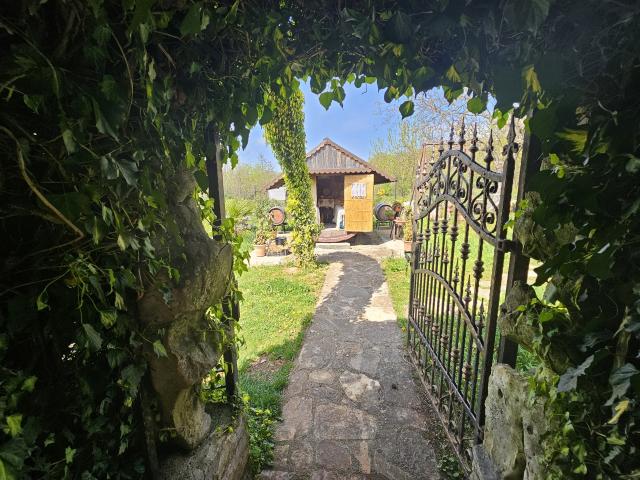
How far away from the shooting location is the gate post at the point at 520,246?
1436mm

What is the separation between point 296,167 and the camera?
802 centimetres

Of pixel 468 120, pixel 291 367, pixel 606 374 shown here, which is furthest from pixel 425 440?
pixel 468 120

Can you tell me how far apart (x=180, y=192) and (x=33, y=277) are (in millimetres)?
651

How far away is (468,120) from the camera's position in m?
14.2

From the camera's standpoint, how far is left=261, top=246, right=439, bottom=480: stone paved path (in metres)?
2.26

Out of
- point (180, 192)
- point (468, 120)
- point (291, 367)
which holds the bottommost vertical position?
point (291, 367)

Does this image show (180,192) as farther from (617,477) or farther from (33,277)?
(617,477)

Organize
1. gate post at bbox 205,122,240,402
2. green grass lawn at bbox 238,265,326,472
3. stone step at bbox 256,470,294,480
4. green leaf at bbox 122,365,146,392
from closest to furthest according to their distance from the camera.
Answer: green leaf at bbox 122,365,146,392 < gate post at bbox 205,122,240,402 < stone step at bbox 256,470,294,480 < green grass lawn at bbox 238,265,326,472

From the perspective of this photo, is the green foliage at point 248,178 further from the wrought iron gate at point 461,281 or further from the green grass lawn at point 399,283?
the wrought iron gate at point 461,281

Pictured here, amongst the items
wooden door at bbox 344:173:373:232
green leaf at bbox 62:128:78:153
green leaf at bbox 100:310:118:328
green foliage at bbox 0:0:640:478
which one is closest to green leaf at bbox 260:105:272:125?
green foliage at bbox 0:0:640:478

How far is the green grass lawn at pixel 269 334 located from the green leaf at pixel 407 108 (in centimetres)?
166

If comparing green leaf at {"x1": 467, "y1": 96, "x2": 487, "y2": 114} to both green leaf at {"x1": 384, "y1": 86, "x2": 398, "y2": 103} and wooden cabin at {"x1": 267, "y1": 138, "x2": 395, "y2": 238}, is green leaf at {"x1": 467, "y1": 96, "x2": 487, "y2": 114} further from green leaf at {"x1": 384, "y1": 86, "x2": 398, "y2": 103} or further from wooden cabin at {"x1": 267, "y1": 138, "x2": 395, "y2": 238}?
wooden cabin at {"x1": 267, "y1": 138, "x2": 395, "y2": 238}

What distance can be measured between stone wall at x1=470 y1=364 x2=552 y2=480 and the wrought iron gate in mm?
228


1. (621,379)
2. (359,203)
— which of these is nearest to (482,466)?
(621,379)
